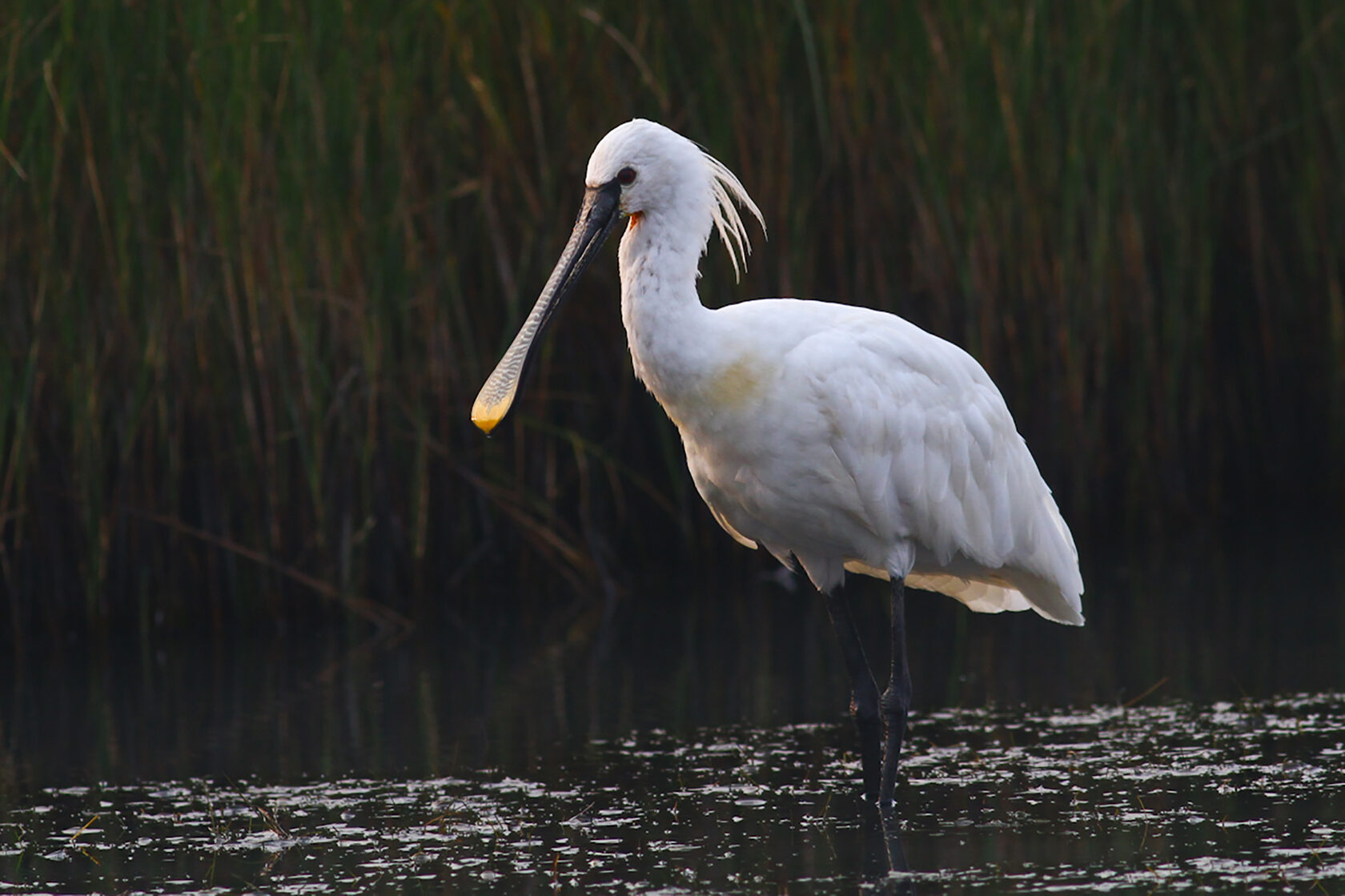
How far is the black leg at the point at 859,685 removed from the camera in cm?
562

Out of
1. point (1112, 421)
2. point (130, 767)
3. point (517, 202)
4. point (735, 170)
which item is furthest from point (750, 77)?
point (130, 767)

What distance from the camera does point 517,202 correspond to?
8.30 metres

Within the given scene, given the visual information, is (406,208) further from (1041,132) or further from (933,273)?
(1041,132)

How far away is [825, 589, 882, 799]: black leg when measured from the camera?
562cm

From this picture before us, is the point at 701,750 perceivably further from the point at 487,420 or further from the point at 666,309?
the point at 666,309

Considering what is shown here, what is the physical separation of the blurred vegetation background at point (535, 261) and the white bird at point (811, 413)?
6.77ft

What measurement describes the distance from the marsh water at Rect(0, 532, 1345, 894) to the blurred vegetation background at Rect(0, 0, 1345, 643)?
1.41 feet

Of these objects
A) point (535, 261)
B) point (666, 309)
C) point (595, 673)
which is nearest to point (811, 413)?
point (666, 309)

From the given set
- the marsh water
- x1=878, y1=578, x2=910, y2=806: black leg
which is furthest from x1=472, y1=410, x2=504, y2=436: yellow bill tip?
x1=878, y1=578, x2=910, y2=806: black leg

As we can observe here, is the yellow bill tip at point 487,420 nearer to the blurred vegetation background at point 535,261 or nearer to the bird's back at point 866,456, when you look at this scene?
the bird's back at point 866,456

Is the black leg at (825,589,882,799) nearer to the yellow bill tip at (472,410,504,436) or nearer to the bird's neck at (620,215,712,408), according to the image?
the bird's neck at (620,215,712,408)

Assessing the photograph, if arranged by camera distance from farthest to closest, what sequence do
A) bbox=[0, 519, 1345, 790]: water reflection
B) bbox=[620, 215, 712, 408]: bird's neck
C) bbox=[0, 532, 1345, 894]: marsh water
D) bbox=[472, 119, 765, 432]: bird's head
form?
bbox=[0, 519, 1345, 790]: water reflection, bbox=[472, 119, 765, 432]: bird's head, bbox=[620, 215, 712, 408]: bird's neck, bbox=[0, 532, 1345, 894]: marsh water

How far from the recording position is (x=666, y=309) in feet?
17.3

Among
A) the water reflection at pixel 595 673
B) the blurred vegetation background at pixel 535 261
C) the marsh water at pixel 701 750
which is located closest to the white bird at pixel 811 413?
the marsh water at pixel 701 750
